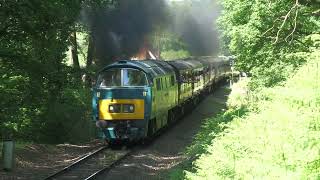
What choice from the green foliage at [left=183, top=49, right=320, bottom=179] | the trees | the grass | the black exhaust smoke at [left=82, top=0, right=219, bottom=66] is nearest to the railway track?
the trees

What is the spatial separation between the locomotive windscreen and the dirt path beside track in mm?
2285

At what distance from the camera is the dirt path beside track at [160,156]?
44.2 feet

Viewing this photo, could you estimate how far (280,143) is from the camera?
704cm

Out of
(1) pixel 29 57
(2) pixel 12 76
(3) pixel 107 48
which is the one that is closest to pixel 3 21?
(1) pixel 29 57

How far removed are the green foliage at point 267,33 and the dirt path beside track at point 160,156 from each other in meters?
3.82

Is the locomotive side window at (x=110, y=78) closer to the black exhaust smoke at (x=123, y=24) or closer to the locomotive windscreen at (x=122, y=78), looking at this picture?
the locomotive windscreen at (x=122, y=78)

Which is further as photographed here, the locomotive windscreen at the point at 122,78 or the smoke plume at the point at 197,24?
the smoke plume at the point at 197,24

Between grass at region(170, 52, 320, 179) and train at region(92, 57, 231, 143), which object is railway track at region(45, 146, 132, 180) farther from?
grass at region(170, 52, 320, 179)

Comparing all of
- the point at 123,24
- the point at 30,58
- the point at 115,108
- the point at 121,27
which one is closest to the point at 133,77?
the point at 115,108

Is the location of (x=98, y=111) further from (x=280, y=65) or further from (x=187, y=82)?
(x=187, y=82)

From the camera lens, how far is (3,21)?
1491 centimetres

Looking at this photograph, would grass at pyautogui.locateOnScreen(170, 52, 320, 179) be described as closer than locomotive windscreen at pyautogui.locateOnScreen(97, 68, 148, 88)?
Yes

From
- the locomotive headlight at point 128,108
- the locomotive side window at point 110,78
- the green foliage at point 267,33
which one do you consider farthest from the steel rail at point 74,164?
the green foliage at point 267,33

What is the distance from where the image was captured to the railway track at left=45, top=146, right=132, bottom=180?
13170 millimetres
